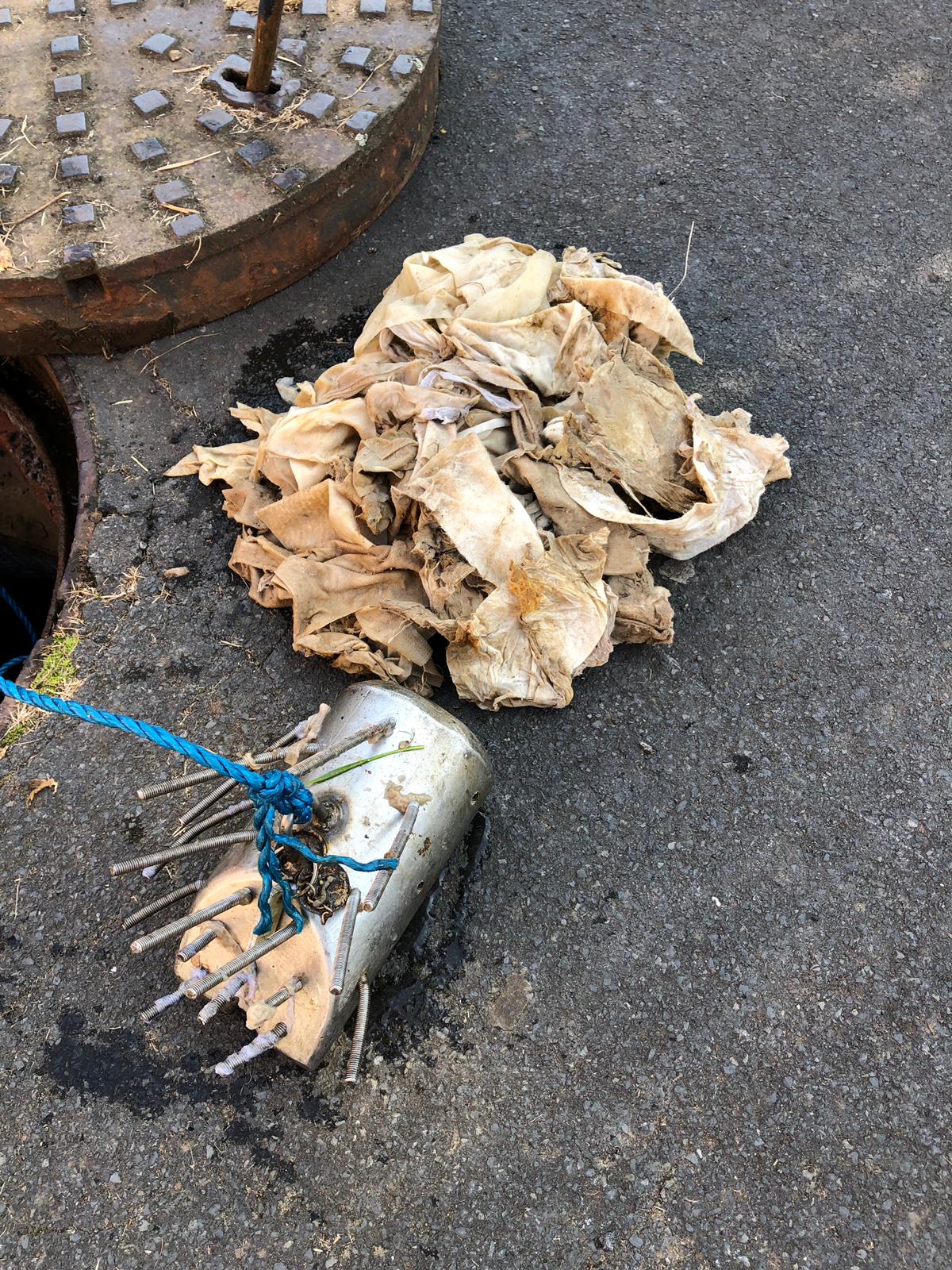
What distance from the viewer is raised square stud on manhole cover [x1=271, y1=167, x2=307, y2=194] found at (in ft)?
11.0

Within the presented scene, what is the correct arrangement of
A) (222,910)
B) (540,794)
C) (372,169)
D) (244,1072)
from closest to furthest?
(222,910) < (244,1072) < (540,794) < (372,169)

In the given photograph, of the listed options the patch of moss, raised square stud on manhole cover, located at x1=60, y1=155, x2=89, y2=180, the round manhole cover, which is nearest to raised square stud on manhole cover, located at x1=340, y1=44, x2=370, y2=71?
the round manhole cover

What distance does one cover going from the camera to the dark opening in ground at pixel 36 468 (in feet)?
11.7

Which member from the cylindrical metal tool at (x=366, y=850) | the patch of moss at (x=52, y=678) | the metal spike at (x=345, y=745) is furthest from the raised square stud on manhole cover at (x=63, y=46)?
the metal spike at (x=345, y=745)

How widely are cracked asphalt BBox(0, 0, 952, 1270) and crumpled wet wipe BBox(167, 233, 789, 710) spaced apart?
17cm

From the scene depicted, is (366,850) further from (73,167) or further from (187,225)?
(73,167)

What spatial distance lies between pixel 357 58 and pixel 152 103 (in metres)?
0.83

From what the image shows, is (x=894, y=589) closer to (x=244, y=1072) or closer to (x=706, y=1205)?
(x=706, y=1205)

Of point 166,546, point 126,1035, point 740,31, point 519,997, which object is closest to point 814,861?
point 519,997

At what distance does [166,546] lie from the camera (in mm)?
3023

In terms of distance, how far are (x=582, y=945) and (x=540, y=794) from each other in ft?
1.40

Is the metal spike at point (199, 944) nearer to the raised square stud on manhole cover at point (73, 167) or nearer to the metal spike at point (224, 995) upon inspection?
the metal spike at point (224, 995)

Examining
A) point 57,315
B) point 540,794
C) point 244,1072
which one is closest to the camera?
point 244,1072

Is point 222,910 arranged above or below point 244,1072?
above
